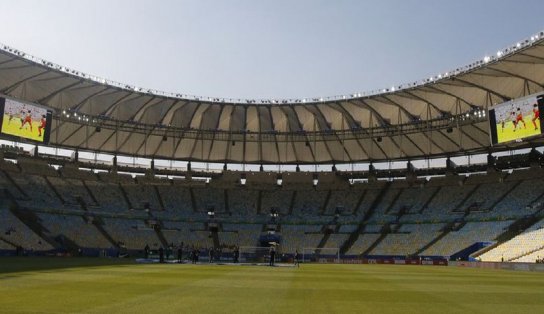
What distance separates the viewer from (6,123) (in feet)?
151

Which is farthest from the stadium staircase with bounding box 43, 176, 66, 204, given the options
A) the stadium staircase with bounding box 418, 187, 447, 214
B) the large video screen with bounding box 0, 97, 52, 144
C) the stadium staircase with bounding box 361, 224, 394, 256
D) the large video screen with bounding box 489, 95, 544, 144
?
the large video screen with bounding box 489, 95, 544, 144

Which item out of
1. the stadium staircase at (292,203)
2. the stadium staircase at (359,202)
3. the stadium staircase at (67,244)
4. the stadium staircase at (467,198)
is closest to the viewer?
the stadium staircase at (67,244)

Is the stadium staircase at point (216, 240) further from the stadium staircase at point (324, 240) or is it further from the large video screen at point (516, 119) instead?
the large video screen at point (516, 119)

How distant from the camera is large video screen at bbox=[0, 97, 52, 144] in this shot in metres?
A: 46.0

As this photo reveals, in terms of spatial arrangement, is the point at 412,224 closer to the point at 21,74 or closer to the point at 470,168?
the point at 470,168

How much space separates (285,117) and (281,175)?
1297 centimetres

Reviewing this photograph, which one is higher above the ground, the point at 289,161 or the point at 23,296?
the point at 289,161

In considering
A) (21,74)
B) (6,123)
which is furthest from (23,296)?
(21,74)

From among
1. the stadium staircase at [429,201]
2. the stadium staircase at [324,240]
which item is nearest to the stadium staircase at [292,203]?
the stadium staircase at [324,240]

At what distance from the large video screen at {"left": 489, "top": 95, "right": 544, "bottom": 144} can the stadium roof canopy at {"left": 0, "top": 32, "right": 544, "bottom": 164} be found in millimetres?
3948

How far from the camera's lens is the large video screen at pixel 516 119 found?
41844mm

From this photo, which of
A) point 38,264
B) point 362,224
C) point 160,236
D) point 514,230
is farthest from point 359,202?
point 38,264

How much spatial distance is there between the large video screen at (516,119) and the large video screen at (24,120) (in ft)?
140

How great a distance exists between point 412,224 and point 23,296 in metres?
56.9
